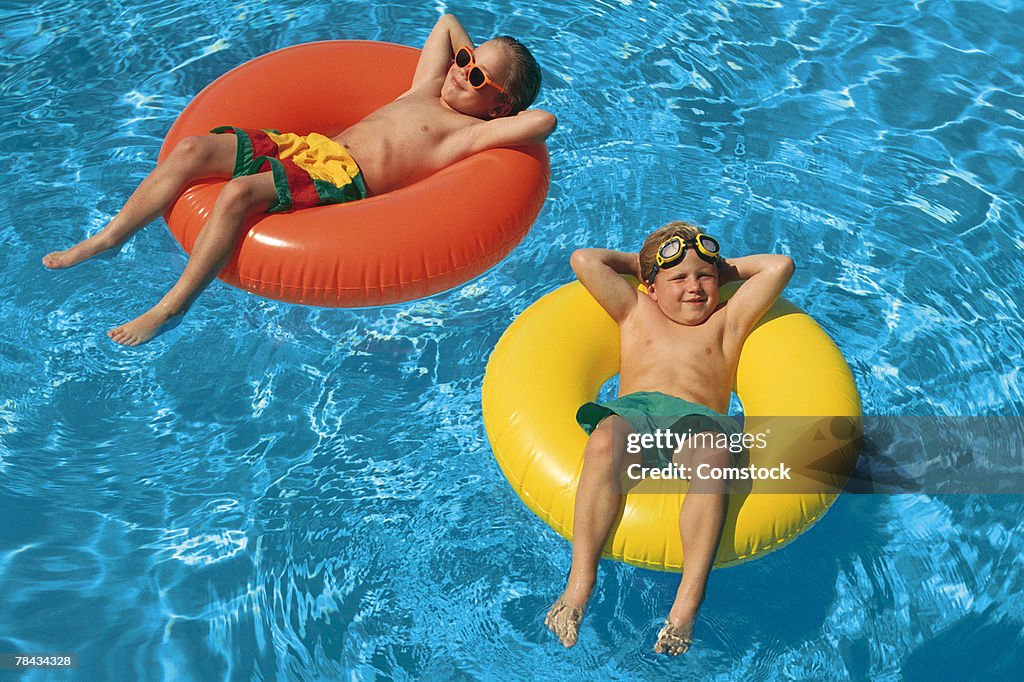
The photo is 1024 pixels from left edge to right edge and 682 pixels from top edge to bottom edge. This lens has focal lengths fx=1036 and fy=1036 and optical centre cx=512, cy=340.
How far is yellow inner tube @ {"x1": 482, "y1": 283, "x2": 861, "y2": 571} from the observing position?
330 cm

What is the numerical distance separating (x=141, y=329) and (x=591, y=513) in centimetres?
198

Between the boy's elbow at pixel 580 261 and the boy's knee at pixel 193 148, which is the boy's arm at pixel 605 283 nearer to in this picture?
the boy's elbow at pixel 580 261

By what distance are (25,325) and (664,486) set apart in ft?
9.25

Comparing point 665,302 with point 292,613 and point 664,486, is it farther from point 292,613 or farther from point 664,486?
point 292,613

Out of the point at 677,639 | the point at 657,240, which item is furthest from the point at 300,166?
the point at 677,639

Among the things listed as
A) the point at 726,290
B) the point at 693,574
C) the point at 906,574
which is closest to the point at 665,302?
the point at 726,290

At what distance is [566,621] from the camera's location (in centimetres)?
335

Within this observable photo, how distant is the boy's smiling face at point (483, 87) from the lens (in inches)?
179

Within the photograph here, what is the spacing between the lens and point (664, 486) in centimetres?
335

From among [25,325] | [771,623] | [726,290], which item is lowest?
[771,623]

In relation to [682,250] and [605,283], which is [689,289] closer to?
[682,250]

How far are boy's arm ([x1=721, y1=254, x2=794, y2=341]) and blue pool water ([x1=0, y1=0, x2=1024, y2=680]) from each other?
0.80 meters

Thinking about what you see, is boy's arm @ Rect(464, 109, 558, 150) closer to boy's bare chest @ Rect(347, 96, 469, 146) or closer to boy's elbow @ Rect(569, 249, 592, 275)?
boy's bare chest @ Rect(347, 96, 469, 146)

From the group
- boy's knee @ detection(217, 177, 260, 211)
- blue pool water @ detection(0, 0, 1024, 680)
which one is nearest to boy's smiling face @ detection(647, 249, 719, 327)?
blue pool water @ detection(0, 0, 1024, 680)
